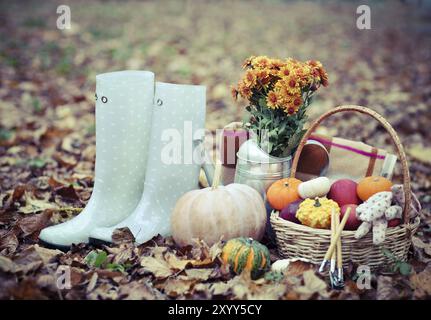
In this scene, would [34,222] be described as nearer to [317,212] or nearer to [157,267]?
[157,267]

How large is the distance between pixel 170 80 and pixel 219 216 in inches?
141

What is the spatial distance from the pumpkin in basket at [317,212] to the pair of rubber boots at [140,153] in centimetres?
58

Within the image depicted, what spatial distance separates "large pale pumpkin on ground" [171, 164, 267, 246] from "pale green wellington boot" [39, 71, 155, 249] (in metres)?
0.34

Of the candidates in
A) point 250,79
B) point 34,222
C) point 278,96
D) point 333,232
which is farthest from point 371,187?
point 34,222

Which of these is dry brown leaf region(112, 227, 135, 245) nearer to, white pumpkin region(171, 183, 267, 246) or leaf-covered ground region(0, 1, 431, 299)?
leaf-covered ground region(0, 1, 431, 299)

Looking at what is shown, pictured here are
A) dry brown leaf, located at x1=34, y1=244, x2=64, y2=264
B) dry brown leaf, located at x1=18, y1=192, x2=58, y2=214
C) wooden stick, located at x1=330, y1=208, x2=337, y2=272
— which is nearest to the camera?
wooden stick, located at x1=330, y1=208, x2=337, y2=272

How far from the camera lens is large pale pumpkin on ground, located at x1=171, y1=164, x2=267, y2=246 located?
2.04 meters

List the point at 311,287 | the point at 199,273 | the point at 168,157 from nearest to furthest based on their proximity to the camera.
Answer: the point at 311,287 → the point at 199,273 → the point at 168,157

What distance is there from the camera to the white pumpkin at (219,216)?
2.04 metres

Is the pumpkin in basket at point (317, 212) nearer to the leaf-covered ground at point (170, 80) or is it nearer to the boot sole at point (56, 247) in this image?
the leaf-covered ground at point (170, 80)

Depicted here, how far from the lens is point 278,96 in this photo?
2.11m

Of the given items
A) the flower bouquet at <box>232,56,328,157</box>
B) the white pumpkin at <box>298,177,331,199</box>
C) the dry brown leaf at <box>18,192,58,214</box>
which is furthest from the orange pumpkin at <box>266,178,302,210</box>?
the dry brown leaf at <box>18,192,58,214</box>

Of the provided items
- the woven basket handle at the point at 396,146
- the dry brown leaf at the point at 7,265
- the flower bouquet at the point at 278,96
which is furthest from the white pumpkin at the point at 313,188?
the dry brown leaf at the point at 7,265

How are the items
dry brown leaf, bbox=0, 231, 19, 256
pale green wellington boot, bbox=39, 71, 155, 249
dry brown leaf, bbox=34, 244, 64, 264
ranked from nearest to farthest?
dry brown leaf, bbox=34, 244, 64, 264 < dry brown leaf, bbox=0, 231, 19, 256 < pale green wellington boot, bbox=39, 71, 155, 249
